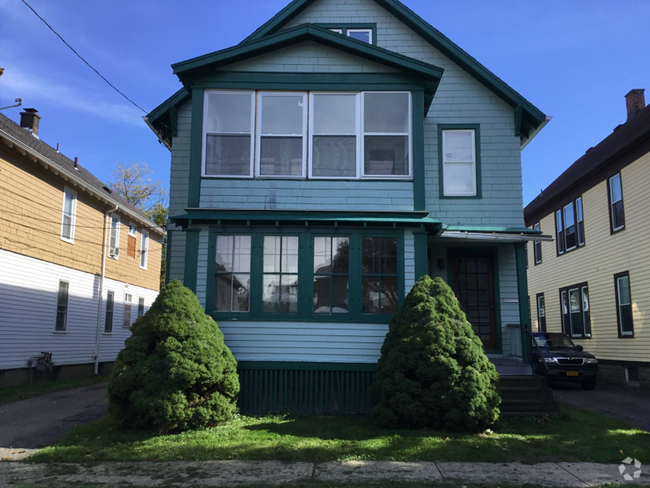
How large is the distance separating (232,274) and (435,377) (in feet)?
14.2

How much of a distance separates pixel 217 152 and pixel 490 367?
6568mm

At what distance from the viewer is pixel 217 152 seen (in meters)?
11.3

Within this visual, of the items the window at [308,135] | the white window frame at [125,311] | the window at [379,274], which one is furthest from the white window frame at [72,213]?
the window at [379,274]

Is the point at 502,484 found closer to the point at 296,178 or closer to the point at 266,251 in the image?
the point at 266,251

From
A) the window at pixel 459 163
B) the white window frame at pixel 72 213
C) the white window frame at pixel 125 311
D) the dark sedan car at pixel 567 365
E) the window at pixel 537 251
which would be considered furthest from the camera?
the window at pixel 537 251

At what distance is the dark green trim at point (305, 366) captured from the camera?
1046 cm

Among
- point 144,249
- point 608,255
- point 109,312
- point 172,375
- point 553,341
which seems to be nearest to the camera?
point 172,375

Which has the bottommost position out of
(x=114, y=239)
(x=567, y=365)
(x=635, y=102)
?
(x=567, y=365)

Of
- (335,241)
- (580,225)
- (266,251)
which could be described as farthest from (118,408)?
(580,225)

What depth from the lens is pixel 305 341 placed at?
10570 mm

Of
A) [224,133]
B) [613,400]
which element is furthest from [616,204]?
[224,133]

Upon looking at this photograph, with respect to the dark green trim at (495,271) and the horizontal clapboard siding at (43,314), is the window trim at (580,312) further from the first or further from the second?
the horizontal clapboard siding at (43,314)

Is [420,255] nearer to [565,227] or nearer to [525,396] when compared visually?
[525,396]

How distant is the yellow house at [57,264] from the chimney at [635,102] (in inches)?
810
